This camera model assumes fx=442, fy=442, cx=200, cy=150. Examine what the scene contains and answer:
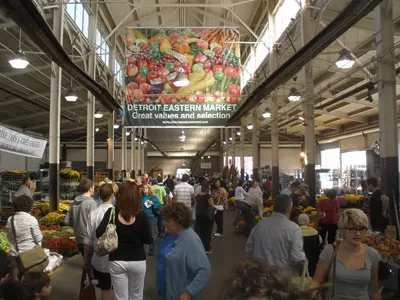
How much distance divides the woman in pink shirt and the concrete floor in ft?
6.18

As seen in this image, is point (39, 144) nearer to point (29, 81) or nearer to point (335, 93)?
point (29, 81)

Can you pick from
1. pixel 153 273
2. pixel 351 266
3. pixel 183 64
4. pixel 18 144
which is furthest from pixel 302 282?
pixel 183 64

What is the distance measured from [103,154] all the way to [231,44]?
3504 cm

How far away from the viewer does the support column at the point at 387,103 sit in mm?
8961

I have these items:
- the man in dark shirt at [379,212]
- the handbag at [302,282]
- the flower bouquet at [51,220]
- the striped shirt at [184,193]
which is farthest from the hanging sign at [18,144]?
the man in dark shirt at [379,212]

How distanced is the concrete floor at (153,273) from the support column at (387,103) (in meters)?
3.49

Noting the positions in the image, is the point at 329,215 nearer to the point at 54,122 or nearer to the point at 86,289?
the point at 86,289

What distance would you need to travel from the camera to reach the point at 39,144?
417 inches

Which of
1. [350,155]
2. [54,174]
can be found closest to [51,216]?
[54,174]

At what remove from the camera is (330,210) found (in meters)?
8.86

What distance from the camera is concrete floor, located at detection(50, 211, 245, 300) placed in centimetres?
649

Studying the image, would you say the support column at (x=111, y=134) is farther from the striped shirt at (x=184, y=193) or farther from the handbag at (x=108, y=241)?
the handbag at (x=108, y=241)

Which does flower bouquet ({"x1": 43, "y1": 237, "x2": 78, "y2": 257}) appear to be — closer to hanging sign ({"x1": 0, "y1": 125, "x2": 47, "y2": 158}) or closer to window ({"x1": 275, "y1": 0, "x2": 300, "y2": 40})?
hanging sign ({"x1": 0, "y1": 125, "x2": 47, "y2": 158})

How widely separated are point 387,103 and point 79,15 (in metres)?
13.2
